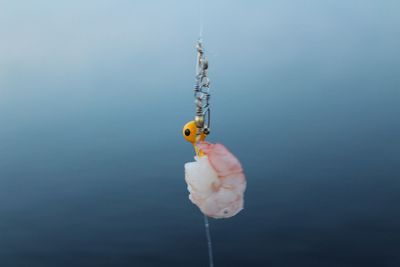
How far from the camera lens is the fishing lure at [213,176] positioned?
8.15 meters

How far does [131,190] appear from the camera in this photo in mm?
83062

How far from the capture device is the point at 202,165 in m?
8.38

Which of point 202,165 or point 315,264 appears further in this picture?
point 315,264

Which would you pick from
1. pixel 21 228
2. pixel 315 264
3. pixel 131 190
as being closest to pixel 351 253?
pixel 315 264

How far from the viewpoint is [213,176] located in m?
8.35

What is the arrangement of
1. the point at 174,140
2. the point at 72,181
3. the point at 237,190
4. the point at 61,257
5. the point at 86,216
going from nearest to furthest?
the point at 237,190 < the point at 61,257 < the point at 86,216 < the point at 72,181 < the point at 174,140

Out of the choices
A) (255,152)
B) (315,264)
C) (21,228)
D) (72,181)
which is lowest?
(315,264)

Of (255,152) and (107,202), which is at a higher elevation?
(255,152)

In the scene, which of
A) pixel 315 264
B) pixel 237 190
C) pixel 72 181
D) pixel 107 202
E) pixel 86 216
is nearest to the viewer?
pixel 237 190

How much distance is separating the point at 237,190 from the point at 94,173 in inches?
3351

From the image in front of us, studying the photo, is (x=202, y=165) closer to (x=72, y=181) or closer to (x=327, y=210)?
(x=327, y=210)

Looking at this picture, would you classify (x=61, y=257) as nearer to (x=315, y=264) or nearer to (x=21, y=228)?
(x=21, y=228)

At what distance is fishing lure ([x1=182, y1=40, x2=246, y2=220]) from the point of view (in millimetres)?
8148

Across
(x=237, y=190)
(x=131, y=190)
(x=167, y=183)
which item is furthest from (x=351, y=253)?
(x=237, y=190)
